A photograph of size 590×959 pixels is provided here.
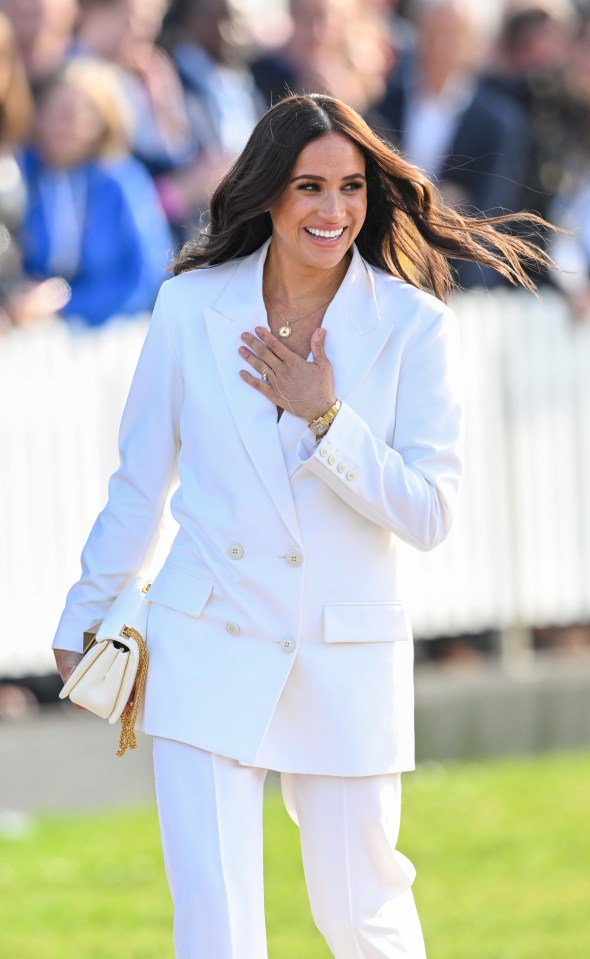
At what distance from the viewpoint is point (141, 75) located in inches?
296

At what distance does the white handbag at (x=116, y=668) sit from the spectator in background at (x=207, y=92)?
3.90 metres

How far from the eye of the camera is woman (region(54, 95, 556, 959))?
363cm

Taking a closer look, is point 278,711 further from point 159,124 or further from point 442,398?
point 159,124

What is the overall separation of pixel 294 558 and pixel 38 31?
4227mm

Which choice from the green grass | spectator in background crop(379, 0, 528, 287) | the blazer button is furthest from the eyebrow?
spectator in background crop(379, 0, 528, 287)

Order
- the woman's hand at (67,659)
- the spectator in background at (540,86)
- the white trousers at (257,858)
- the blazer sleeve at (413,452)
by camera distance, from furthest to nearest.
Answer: the spectator in background at (540,86)
the woman's hand at (67,659)
the white trousers at (257,858)
the blazer sleeve at (413,452)

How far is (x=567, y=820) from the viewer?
689 cm

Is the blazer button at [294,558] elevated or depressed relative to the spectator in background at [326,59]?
depressed

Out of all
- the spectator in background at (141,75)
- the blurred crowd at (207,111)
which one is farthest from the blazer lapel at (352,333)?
the spectator in background at (141,75)

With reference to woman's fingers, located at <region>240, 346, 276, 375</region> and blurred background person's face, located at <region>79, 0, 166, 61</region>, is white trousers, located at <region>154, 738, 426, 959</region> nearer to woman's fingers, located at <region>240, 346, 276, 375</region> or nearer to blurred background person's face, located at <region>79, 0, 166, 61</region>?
woman's fingers, located at <region>240, 346, 276, 375</region>

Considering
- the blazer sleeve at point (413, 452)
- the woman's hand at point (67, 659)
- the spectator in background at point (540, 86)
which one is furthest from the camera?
the spectator in background at point (540, 86)

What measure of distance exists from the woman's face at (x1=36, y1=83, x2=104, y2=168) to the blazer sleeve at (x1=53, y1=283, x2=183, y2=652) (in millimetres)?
3374

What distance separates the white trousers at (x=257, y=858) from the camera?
11.8 ft

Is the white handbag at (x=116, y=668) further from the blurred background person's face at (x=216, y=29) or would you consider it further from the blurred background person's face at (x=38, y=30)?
the blurred background person's face at (x=216, y=29)
